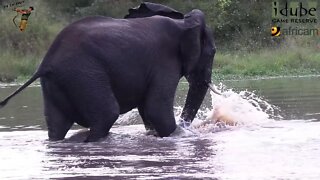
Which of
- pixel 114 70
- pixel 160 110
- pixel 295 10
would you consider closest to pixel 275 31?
pixel 295 10

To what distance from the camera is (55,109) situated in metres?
9.93

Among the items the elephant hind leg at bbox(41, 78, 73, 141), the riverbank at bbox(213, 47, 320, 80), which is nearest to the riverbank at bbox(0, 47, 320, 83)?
the riverbank at bbox(213, 47, 320, 80)

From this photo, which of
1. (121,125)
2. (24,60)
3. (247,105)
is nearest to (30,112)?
(121,125)

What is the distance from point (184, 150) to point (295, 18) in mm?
22987

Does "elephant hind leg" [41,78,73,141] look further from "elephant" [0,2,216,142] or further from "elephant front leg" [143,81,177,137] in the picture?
"elephant front leg" [143,81,177,137]

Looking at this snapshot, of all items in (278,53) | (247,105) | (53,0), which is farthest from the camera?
(53,0)

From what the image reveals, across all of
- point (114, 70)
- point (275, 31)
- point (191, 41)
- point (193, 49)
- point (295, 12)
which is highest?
point (114, 70)

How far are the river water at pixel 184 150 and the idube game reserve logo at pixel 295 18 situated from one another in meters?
16.9

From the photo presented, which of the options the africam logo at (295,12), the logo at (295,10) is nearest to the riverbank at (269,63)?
the africam logo at (295,12)

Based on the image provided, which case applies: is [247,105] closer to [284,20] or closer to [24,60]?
[24,60]

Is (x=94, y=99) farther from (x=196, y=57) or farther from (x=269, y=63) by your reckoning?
(x=269, y=63)

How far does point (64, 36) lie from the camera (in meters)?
9.91

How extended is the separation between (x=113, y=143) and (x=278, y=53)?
17863 mm

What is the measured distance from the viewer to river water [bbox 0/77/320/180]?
24.4 ft
